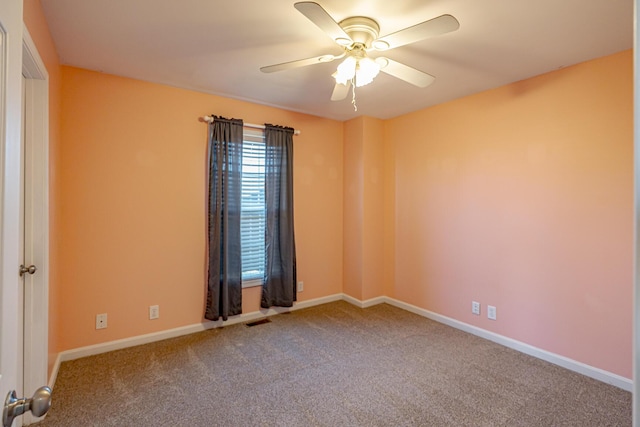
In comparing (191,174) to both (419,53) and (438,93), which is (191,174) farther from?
(438,93)

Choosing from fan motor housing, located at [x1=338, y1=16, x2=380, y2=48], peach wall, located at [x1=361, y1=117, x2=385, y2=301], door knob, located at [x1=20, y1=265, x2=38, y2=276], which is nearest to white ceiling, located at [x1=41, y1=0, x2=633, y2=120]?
fan motor housing, located at [x1=338, y1=16, x2=380, y2=48]

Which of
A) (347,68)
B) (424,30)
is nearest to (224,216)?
(347,68)

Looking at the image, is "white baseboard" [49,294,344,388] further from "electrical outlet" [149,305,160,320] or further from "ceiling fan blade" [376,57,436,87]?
"ceiling fan blade" [376,57,436,87]

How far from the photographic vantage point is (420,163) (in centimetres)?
370

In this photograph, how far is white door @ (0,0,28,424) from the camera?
0.71 m

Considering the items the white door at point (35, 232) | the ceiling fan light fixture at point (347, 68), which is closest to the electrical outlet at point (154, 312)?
the white door at point (35, 232)

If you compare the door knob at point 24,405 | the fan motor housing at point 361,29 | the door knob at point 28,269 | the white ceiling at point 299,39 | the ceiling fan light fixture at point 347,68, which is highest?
the white ceiling at point 299,39

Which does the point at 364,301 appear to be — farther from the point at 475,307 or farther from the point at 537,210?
the point at 537,210

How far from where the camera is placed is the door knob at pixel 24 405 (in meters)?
0.72

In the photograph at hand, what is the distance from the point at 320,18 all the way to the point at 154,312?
2.79 metres

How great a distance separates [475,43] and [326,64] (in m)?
1.06

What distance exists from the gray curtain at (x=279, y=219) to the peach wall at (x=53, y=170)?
5.84 ft

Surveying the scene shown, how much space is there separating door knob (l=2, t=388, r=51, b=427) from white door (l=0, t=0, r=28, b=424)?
0.10 ft

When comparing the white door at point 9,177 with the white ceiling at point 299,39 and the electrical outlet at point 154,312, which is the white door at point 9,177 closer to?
the white ceiling at point 299,39
